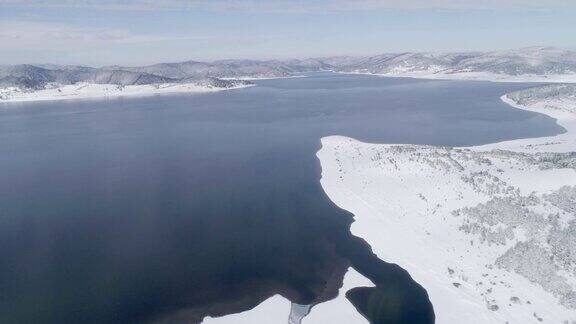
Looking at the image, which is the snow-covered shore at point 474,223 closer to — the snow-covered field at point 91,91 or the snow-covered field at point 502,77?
the snow-covered field at point 502,77

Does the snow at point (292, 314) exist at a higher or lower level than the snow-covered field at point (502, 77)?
lower

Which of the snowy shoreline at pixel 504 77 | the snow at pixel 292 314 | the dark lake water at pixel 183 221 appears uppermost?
the snowy shoreline at pixel 504 77

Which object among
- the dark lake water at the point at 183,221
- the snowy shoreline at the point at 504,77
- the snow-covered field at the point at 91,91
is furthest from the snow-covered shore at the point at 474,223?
the snow-covered field at the point at 91,91

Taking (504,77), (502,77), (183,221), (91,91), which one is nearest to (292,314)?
(183,221)

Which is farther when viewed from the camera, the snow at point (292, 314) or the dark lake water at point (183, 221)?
the dark lake water at point (183, 221)

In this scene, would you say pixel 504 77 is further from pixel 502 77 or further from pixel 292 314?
pixel 292 314

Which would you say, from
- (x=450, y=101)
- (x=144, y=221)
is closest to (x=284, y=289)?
(x=144, y=221)

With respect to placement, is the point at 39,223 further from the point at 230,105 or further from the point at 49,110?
the point at 49,110
